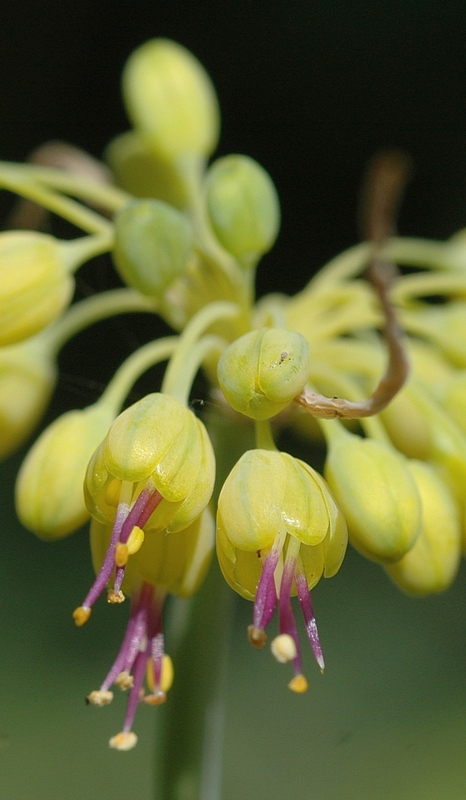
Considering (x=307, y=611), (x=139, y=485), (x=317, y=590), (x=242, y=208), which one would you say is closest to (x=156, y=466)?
(x=139, y=485)

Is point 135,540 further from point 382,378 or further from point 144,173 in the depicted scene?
point 144,173

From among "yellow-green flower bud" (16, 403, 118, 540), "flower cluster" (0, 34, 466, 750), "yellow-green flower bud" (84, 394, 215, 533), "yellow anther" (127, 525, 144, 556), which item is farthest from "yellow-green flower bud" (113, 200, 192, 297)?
"yellow anther" (127, 525, 144, 556)

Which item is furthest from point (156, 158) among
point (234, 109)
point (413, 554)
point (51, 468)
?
point (234, 109)

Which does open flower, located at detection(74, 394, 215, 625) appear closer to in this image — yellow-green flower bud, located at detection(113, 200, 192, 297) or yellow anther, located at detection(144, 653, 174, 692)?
yellow anther, located at detection(144, 653, 174, 692)

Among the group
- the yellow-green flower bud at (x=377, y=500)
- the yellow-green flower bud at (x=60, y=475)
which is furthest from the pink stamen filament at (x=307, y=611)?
the yellow-green flower bud at (x=60, y=475)

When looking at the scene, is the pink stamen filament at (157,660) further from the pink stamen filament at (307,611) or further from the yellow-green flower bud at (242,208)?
the yellow-green flower bud at (242,208)

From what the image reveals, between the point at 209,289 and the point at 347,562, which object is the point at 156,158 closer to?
the point at 209,289
